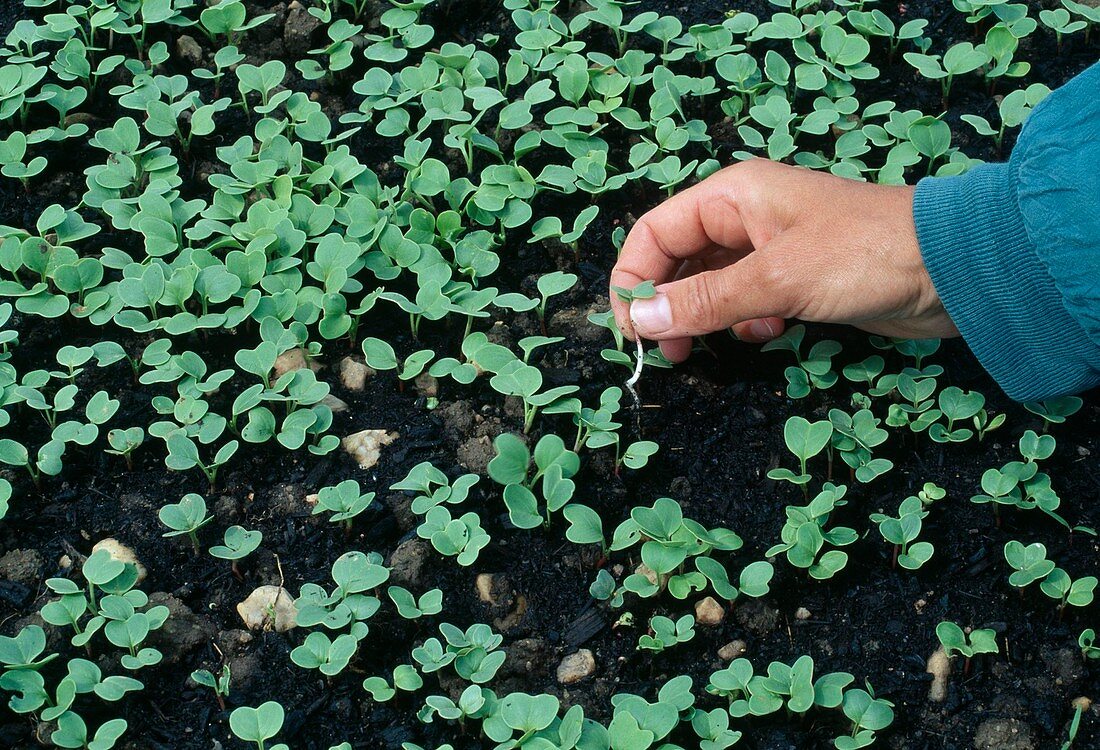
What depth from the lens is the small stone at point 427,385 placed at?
7.13 ft

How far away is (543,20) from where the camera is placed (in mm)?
2764

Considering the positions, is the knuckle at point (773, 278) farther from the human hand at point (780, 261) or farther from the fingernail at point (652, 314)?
the fingernail at point (652, 314)

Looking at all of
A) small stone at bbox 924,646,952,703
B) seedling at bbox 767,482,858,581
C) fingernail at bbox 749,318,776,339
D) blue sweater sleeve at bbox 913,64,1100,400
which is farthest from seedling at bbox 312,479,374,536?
blue sweater sleeve at bbox 913,64,1100,400

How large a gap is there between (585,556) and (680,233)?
0.65 metres

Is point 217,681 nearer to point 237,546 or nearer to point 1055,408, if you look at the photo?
point 237,546

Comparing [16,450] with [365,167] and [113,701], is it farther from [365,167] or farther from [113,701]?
[365,167]

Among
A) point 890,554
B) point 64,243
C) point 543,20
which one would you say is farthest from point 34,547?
point 543,20

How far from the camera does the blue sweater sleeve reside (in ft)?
5.93

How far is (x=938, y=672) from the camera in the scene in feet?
5.98

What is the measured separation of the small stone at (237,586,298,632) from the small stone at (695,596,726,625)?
0.67 meters

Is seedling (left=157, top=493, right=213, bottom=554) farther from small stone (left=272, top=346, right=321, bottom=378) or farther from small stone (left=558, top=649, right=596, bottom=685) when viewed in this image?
small stone (left=558, top=649, right=596, bottom=685)

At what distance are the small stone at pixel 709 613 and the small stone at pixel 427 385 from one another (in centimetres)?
65

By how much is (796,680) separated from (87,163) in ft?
6.33

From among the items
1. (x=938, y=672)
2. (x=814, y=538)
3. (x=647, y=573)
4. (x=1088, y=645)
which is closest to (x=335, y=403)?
(x=647, y=573)
